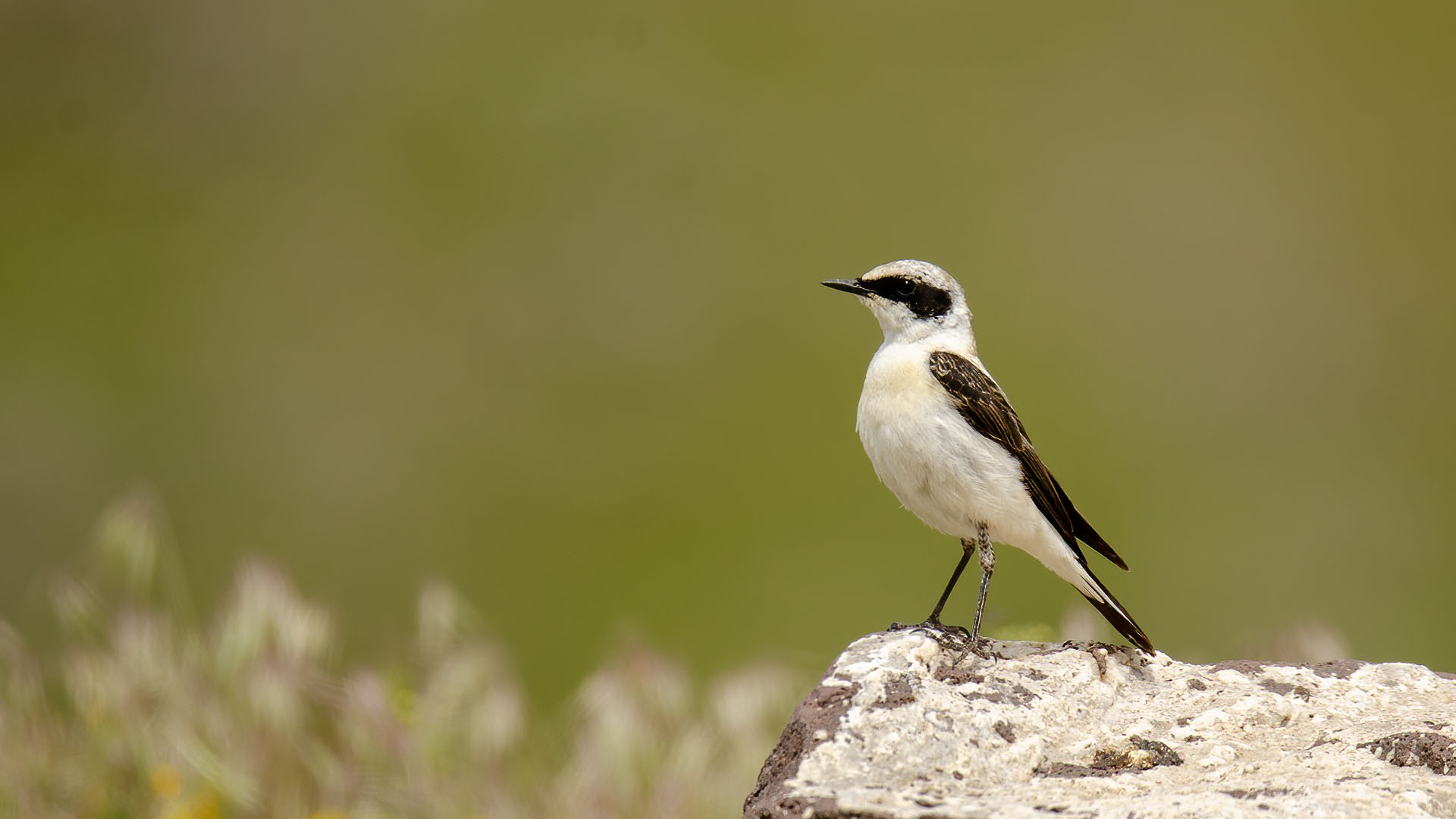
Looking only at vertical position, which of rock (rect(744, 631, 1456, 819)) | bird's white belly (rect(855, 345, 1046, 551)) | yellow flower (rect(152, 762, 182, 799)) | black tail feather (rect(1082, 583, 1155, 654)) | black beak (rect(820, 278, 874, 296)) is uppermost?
black beak (rect(820, 278, 874, 296))

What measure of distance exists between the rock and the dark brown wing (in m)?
0.71

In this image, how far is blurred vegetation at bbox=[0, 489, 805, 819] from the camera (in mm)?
4770

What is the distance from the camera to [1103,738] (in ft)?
12.8

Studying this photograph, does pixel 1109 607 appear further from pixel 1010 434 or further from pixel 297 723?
pixel 297 723

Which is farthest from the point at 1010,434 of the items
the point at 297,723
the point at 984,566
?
the point at 297,723

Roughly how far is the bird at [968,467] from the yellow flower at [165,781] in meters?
2.66

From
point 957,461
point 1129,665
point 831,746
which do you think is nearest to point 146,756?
point 831,746

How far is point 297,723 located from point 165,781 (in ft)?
1.99

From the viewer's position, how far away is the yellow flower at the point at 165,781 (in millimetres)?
4863

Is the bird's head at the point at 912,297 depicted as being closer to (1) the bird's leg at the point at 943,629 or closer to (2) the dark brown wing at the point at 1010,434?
(2) the dark brown wing at the point at 1010,434

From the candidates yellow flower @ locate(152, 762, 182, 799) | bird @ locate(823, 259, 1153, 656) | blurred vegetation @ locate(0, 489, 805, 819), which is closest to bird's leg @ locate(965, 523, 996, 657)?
bird @ locate(823, 259, 1153, 656)

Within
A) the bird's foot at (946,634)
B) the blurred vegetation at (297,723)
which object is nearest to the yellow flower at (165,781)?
the blurred vegetation at (297,723)

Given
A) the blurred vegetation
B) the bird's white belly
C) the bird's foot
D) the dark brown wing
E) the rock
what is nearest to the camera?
the rock

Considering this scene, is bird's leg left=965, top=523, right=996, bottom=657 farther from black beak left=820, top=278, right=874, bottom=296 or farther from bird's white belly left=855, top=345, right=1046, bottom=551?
black beak left=820, top=278, right=874, bottom=296
